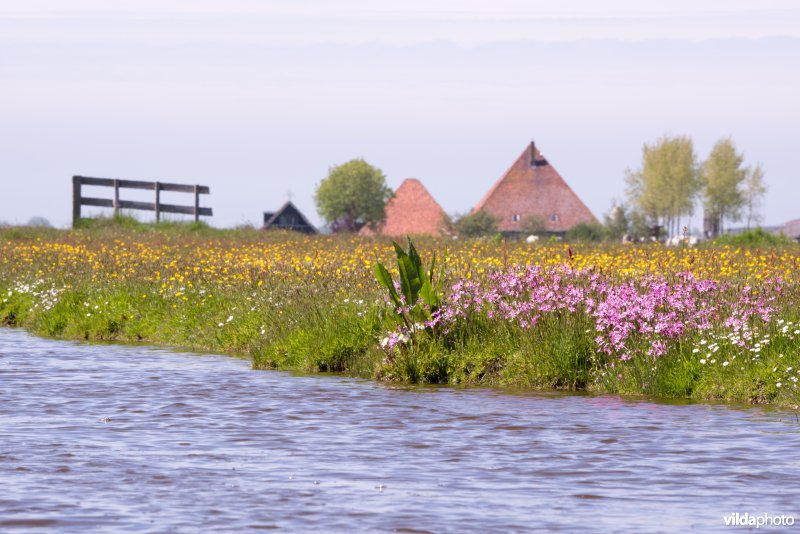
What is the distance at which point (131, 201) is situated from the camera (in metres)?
40.5

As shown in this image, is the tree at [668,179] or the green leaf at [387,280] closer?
the green leaf at [387,280]

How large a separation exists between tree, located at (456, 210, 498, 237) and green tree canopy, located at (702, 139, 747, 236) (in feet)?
99.8

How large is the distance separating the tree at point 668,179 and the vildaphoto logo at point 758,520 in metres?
102

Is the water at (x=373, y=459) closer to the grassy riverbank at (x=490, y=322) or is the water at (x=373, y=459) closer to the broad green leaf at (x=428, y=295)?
the grassy riverbank at (x=490, y=322)

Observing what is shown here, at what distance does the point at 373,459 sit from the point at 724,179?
104601mm

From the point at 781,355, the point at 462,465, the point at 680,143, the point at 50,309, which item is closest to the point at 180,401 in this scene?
the point at 462,465

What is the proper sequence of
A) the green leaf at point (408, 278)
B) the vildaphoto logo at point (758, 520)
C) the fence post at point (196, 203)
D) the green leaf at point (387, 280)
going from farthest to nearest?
the fence post at point (196, 203) < the green leaf at point (387, 280) < the green leaf at point (408, 278) < the vildaphoto logo at point (758, 520)

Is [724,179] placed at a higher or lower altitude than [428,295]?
higher

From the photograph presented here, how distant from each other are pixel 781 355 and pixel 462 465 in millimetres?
4420

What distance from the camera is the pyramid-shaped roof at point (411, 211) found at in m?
95.7

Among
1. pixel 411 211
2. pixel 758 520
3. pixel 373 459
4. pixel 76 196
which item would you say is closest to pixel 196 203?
pixel 76 196

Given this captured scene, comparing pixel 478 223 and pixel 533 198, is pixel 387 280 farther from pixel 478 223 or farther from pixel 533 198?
pixel 533 198

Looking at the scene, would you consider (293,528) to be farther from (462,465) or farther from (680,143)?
(680,143)

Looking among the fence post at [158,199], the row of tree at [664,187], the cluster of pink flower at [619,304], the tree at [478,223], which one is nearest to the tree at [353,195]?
the row of tree at [664,187]
